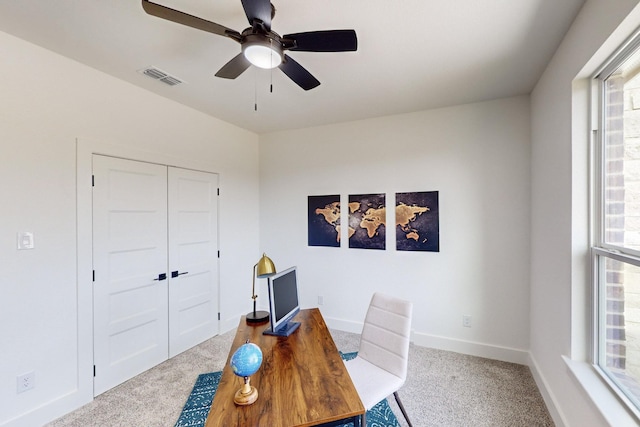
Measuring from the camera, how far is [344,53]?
2.07 meters

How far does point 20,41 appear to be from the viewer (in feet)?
6.37

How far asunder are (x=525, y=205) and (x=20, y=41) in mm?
4354

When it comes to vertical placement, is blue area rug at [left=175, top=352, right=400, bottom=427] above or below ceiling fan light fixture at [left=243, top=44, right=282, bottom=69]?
below

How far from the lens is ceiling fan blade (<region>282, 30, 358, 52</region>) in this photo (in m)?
1.42

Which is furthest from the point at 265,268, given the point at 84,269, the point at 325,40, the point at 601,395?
the point at 601,395

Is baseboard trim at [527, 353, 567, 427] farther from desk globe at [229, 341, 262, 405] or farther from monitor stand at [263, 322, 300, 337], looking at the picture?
desk globe at [229, 341, 262, 405]

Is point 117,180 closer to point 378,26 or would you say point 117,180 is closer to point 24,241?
point 24,241

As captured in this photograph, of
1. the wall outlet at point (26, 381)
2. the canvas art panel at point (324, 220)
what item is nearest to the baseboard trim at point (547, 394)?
the canvas art panel at point (324, 220)

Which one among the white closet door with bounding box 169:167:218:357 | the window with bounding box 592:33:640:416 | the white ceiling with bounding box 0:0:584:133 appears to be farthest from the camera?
the white closet door with bounding box 169:167:218:357

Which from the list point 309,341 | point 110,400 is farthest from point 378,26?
point 110,400

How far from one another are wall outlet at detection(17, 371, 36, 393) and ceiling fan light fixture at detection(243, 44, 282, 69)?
2.62 metres

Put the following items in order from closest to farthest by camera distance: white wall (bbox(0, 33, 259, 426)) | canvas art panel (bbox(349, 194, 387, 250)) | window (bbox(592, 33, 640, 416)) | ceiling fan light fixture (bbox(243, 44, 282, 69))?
1. window (bbox(592, 33, 640, 416))
2. ceiling fan light fixture (bbox(243, 44, 282, 69))
3. white wall (bbox(0, 33, 259, 426))
4. canvas art panel (bbox(349, 194, 387, 250))

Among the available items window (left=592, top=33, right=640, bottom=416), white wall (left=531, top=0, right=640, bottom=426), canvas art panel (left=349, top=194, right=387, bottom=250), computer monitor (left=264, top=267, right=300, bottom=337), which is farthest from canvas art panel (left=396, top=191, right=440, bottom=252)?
computer monitor (left=264, top=267, right=300, bottom=337)

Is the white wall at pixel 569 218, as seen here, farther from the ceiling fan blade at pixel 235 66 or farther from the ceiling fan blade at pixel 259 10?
the ceiling fan blade at pixel 235 66
